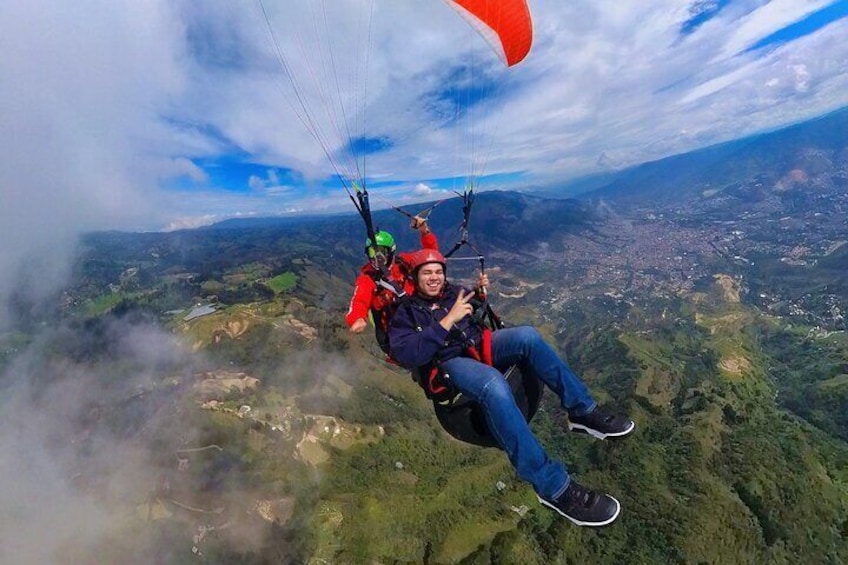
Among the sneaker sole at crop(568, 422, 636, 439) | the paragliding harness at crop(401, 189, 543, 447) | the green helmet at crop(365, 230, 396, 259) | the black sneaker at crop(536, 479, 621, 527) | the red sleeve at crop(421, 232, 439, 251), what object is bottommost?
the black sneaker at crop(536, 479, 621, 527)

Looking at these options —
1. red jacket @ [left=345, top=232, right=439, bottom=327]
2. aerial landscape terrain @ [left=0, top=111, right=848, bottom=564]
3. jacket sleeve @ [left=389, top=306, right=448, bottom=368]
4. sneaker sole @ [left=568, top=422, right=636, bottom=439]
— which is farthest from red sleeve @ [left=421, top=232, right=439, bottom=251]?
aerial landscape terrain @ [left=0, top=111, right=848, bottom=564]

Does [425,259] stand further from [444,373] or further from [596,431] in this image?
[596,431]

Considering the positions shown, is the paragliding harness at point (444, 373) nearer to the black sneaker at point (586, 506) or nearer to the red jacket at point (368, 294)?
the red jacket at point (368, 294)

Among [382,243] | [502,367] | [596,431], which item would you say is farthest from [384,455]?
[596,431]

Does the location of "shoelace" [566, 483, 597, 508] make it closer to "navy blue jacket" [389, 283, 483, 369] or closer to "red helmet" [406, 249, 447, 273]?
"navy blue jacket" [389, 283, 483, 369]

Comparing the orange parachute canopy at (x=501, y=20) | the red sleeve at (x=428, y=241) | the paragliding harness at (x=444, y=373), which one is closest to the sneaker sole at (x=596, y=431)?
the paragliding harness at (x=444, y=373)

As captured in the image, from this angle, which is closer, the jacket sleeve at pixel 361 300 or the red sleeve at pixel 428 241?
the jacket sleeve at pixel 361 300

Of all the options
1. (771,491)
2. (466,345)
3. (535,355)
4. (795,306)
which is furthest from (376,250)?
(795,306)
